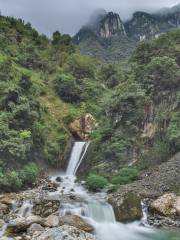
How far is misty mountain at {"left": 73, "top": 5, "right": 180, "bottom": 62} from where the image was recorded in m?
131

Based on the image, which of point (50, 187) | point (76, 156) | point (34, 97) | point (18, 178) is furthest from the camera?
point (34, 97)

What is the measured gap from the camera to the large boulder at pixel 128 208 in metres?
23.0

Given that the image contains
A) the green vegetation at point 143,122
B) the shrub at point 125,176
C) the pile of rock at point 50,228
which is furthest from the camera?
the green vegetation at point 143,122

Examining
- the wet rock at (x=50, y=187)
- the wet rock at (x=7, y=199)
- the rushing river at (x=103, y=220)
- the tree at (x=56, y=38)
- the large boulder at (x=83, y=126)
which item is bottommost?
the rushing river at (x=103, y=220)

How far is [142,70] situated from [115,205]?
21.5 meters

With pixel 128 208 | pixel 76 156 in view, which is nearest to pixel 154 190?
pixel 128 208

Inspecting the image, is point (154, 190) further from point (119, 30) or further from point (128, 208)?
point (119, 30)

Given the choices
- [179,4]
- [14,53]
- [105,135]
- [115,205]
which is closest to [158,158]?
[105,135]

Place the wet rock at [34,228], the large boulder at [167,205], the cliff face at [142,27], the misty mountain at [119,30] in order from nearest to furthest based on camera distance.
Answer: the wet rock at [34,228] < the large boulder at [167,205] < the misty mountain at [119,30] < the cliff face at [142,27]

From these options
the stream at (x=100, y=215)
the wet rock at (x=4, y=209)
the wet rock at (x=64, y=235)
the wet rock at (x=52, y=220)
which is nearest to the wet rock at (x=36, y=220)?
the wet rock at (x=52, y=220)

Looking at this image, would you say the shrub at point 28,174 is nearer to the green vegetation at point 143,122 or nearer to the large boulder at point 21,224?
the green vegetation at point 143,122

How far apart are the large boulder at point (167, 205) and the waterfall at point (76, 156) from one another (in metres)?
14.6

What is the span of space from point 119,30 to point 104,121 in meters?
122

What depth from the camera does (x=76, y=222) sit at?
21234mm
